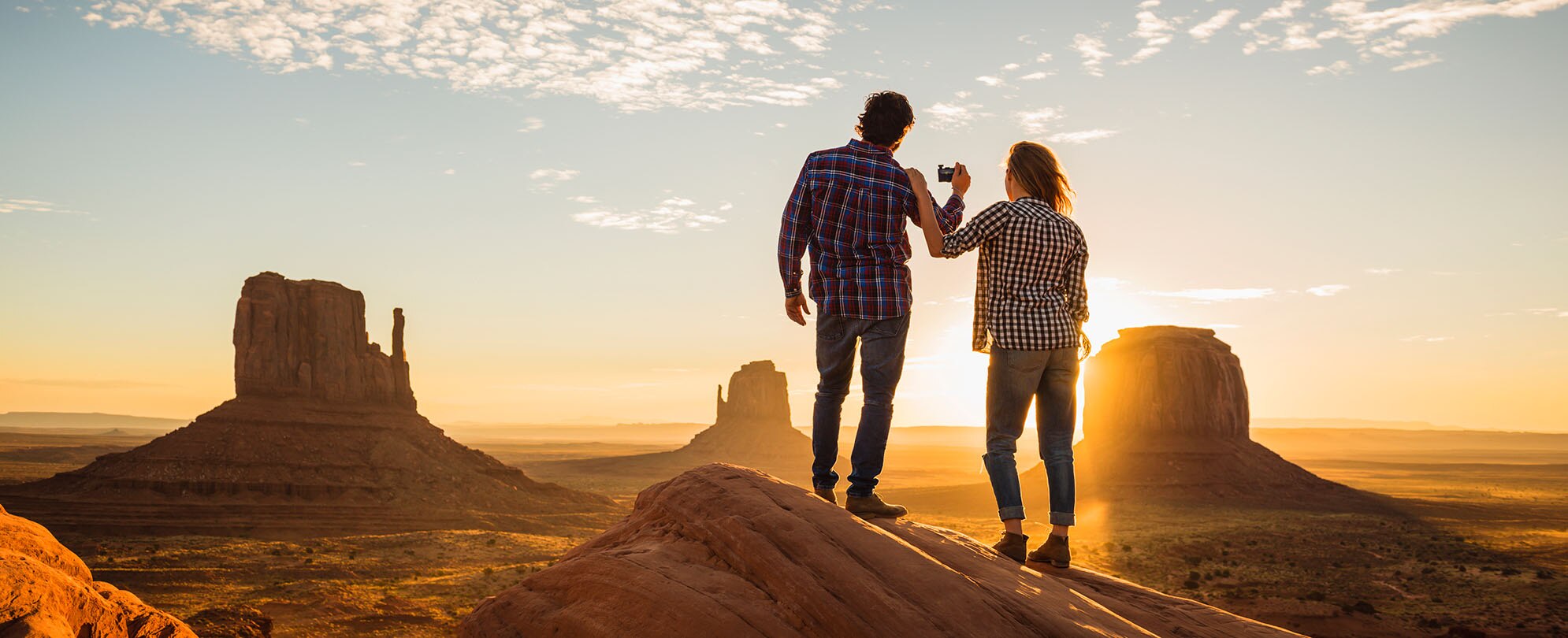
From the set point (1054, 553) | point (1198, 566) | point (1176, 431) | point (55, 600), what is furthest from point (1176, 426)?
point (55, 600)

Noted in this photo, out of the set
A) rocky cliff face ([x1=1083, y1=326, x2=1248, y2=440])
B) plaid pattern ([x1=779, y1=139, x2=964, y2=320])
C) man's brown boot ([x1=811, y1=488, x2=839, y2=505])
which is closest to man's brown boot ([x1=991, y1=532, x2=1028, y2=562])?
man's brown boot ([x1=811, y1=488, x2=839, y2=505])

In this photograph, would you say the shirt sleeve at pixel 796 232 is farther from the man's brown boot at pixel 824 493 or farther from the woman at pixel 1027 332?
the man's brown boot at pixel 824 493

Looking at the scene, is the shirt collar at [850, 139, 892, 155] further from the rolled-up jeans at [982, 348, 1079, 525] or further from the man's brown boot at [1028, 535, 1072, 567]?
the man's brown boot at [1028, 535, 1072, 567]

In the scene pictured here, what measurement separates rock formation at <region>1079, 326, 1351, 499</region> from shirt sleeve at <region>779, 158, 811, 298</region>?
164 ft

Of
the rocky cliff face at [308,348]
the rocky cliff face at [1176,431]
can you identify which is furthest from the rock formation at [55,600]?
the rocky cliff face at [308,348]

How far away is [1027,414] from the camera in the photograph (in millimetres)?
5617

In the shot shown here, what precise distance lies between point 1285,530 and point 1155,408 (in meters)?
22.2

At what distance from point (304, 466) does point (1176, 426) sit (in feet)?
174

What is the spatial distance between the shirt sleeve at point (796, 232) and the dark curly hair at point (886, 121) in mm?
459

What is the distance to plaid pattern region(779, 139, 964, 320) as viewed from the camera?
227 inches

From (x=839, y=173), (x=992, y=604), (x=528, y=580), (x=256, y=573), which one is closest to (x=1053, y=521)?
(x=992, y=604)

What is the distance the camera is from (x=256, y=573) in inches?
1216

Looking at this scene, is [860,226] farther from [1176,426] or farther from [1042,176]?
[1176,426]

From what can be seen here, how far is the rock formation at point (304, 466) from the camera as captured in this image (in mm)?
46438
